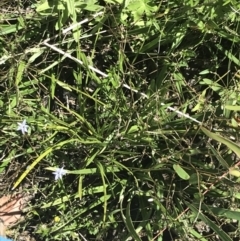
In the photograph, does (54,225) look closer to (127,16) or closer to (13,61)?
(13,61)

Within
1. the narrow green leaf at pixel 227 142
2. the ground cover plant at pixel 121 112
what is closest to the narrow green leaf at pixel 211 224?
the ground cover plant at pixel 121 112

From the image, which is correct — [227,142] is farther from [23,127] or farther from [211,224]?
[23,127]

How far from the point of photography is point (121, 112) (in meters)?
1.85

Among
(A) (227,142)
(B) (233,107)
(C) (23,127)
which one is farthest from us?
(C) (23,127)

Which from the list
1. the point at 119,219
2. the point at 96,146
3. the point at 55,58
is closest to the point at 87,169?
the point at 96,146

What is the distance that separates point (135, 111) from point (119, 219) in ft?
1.46

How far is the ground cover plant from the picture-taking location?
1.76 meters

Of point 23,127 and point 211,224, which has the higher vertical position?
point 23,127

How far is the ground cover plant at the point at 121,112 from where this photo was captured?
1765 millimetres

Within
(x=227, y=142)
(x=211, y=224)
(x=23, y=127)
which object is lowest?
(x=211, y=224)

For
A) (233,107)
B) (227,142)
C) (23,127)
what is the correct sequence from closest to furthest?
(227,142) → (233,107) → (23,127)

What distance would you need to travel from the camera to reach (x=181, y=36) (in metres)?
1.80

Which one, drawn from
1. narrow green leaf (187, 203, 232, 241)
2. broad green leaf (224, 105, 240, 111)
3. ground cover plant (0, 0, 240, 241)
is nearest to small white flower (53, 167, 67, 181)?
ground cover plant (0, 0, 240, 241)

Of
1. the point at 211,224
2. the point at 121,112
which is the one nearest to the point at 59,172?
the point at 121,112
